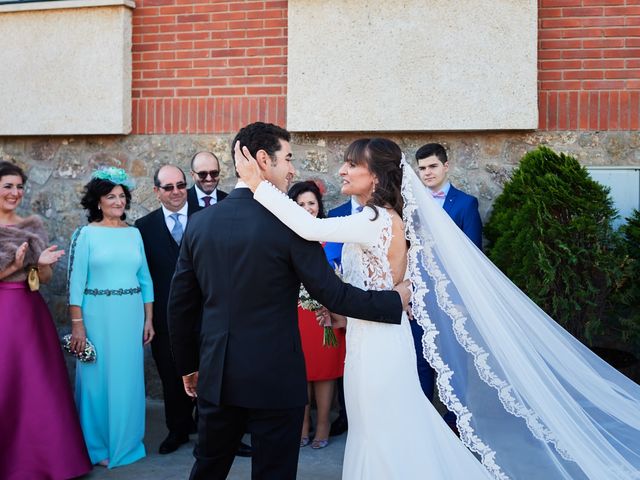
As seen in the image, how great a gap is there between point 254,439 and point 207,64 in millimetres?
4291

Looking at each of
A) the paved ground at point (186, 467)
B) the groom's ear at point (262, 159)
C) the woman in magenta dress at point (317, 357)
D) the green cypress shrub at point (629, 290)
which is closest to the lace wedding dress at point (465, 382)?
the groom's ear at point (262, 159)

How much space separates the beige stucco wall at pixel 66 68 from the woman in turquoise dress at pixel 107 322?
5.43 feet

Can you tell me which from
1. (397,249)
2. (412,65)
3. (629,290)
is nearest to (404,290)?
(397,249)

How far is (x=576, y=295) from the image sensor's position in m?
5.33

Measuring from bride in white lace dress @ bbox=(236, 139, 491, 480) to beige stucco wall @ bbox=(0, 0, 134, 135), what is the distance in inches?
151

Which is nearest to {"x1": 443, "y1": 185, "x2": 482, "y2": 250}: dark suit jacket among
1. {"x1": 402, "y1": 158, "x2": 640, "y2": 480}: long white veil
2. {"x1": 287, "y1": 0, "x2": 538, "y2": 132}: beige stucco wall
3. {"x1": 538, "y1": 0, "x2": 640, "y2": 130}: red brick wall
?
{"x1": 287, "y1": 0, "x2": 538, "y2": 132}: beige stucco wall

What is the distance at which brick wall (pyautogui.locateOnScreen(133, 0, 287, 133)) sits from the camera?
6.85 metres

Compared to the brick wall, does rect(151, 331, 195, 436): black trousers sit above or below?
below

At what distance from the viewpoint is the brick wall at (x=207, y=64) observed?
685 centimetres

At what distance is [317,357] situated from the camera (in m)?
5.79

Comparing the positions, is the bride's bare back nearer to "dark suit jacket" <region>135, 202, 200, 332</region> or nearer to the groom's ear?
the groom's ear

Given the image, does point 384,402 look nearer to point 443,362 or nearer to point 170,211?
point 443,362

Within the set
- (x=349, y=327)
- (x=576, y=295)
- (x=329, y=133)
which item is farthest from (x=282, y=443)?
(x=329, y=133)

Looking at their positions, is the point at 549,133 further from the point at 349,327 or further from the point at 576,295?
the point at 349,327
